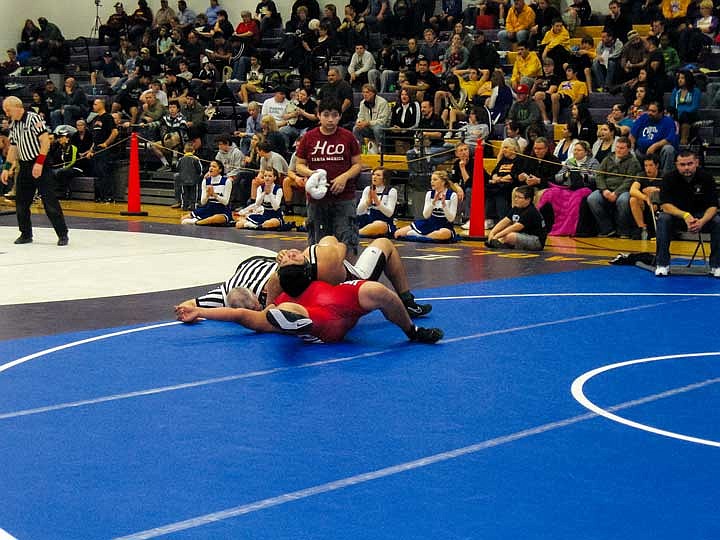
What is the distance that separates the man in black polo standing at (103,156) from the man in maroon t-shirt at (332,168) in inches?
481

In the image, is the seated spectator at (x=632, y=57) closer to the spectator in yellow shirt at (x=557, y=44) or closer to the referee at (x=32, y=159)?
the spectator in yellow shirt at (x=557, y=44)

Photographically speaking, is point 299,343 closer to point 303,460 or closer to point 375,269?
point 375,269

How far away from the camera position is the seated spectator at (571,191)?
1480 cm

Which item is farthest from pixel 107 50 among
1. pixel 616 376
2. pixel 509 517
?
pixel 509 517

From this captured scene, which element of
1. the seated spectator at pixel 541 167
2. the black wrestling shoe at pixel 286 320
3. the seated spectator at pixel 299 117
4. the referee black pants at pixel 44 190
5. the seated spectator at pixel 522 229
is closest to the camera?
the black wrestling shoe at pixel 286 320

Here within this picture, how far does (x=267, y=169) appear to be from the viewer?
56.3 ft

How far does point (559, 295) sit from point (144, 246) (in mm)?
5752

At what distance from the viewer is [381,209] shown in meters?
14.7

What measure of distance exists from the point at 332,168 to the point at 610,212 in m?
6.27

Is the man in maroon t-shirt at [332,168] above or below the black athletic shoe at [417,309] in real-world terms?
above

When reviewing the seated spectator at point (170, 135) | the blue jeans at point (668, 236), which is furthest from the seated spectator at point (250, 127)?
the blue jeans at point (668, 236)

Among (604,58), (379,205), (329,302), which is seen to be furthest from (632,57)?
(329,302)

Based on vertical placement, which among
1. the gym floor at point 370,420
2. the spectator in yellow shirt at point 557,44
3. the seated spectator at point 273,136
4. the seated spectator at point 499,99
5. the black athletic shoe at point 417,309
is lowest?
the gym floor at point 370,420

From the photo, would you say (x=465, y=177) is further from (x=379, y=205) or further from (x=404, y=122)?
(x=404, y=122)
